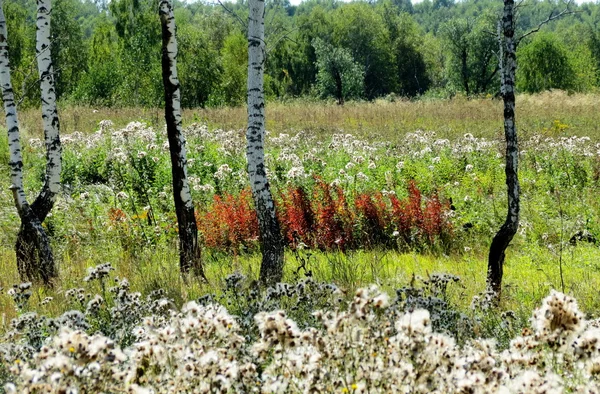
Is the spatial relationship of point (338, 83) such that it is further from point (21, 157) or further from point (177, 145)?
point (21, 157)

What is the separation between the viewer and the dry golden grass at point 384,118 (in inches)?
838

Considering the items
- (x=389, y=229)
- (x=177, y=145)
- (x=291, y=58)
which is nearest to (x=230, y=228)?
(x=177, y=145)

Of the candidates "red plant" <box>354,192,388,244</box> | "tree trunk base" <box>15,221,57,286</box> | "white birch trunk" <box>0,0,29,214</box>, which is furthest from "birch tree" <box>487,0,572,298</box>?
"white birch trunk" <box>0,0,29,214</box>

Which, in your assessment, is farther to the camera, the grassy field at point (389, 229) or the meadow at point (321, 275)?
the grassy field at point (389, 229)

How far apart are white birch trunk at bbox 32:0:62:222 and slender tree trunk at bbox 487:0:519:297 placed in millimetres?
5699

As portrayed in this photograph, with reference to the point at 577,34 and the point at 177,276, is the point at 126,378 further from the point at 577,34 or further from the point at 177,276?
the point at 577,34

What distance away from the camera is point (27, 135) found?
1934 centimetres

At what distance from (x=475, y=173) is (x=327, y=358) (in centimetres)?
1046

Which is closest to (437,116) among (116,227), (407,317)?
(116,227)

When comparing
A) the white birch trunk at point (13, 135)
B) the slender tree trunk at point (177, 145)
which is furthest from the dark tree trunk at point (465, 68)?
the white birch trunk at point (13, 135)

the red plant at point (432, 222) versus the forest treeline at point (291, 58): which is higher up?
the forest treeline at point (291, 58)

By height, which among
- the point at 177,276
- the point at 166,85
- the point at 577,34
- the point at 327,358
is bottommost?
the point at 177,276

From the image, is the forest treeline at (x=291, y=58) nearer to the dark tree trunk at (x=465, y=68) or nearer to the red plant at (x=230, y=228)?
the dark tree trunk at (x=465, y=68)

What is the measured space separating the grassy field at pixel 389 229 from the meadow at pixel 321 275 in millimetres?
49
